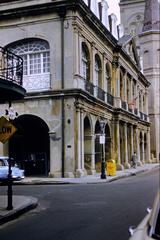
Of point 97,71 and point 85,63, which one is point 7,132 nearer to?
point 85,63

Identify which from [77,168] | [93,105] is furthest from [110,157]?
[77,168]

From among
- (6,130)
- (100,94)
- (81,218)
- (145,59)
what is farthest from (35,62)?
(145,59)

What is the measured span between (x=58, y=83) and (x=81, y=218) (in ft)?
58.7

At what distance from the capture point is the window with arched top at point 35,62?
96.1 feet

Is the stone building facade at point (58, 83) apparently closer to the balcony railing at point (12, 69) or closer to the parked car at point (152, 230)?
the balcony railing at point (12, 69)

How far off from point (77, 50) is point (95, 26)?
4531 mm

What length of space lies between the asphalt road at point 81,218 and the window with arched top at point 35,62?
13339 mm

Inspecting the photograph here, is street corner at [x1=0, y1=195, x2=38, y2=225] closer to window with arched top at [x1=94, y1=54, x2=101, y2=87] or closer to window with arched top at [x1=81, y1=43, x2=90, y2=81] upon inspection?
window with arched top at [x1=81, y1=43, x2=90, y2=81]

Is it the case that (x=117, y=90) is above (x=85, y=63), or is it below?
below

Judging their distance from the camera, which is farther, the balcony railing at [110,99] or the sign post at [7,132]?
the balcony railing at [110,99]

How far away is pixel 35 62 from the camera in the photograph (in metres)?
30.2

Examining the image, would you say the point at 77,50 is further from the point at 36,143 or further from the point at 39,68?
the point at 36,143

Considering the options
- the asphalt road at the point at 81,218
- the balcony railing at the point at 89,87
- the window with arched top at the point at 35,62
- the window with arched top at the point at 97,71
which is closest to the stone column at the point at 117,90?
the window with arched top at the point at 97,71

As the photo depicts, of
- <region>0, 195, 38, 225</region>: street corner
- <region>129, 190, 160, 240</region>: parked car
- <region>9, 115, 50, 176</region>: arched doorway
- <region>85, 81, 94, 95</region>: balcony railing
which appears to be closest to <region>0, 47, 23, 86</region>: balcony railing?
<region>0, 195, 38, 225</region>: street corner
